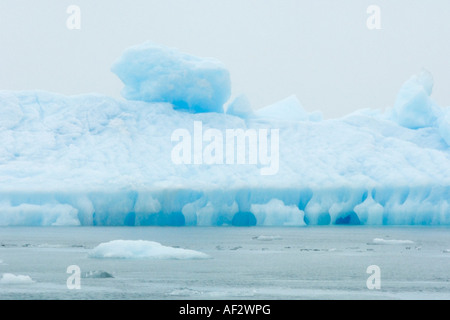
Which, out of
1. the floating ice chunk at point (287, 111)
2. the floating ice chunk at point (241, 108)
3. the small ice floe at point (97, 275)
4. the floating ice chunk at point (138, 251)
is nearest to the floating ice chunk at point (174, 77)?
the floating ice chunk at point (241, 108)

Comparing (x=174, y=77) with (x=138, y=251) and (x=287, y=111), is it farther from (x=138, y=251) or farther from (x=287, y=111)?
(x=138, y=251)

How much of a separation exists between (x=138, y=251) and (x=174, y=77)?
47.4ft

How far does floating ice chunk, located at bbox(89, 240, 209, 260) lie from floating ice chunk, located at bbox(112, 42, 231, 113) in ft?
45.3

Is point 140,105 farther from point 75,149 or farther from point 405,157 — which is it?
point 405,157

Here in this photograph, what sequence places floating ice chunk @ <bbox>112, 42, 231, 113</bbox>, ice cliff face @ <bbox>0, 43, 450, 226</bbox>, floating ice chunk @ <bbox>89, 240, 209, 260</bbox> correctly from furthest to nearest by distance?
1. floating ice chunk @ <bbox>112, 42, 231, 113</bbox>
2. ice cliff face @ <bbox>0, 43, 450, 226</bbox>
3. floating ice chunk @ <bbox>89, 240, 209, 260</bbox>

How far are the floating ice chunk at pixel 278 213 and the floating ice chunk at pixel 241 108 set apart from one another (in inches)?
238

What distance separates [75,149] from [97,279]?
1591cm

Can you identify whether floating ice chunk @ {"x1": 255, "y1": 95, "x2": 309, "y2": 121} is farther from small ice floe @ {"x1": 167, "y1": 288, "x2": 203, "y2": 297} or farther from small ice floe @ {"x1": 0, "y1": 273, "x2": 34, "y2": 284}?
small ice floe @ {"x1": 167, "y1": 288, "x2": 203, "y2": 297}

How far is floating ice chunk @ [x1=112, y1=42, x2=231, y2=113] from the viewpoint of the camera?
110 feet

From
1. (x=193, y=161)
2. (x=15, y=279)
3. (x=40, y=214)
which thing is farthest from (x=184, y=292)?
(x=193, y=161)

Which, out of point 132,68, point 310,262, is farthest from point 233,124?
point 310,262

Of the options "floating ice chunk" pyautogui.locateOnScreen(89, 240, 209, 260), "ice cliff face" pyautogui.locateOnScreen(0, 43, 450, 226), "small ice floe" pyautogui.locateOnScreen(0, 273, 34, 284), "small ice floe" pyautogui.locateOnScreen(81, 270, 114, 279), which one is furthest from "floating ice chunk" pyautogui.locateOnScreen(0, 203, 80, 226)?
"small ice floe" pyautogui.locateOnScreen(0, 273, 34, 284)

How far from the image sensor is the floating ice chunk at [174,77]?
1323 inches

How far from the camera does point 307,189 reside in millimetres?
30922
